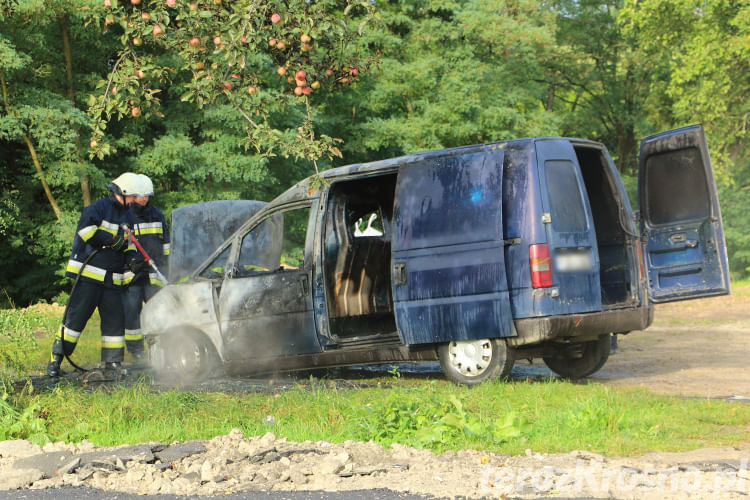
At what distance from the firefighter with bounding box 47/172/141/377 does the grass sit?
227 cm

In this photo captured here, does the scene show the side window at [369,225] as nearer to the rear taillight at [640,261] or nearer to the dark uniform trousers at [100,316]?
the rear taillight at [640,261]

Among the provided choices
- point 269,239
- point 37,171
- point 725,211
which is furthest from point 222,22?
point 725,211

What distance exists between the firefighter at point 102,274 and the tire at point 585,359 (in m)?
4.95

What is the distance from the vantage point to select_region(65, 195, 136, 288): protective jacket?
10.3 metres

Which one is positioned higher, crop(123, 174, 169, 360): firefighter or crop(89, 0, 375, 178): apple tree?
crop(89, 0, 375, 178): apple tree

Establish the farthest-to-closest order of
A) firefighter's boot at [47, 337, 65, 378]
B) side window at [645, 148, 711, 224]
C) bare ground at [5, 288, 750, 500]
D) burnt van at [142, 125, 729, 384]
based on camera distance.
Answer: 1. firefighter's boot at [47, 337, 65, 378]
2. side window at [645, 148, 711, 224]
3. burnt van at [142, 125, 729, 384]
4. bare ground at [5, 288, 750, 500]

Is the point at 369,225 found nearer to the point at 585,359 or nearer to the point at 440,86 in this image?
the point at 585,359

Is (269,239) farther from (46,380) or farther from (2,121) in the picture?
(2,121)

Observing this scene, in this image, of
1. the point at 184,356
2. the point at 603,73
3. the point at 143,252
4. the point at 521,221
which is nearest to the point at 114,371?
the point at 184,356

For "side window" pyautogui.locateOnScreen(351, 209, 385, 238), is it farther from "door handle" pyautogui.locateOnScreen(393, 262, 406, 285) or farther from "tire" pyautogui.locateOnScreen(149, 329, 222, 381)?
"tire" pyautogui.locateOnScreen(149, 329, 222, 381)

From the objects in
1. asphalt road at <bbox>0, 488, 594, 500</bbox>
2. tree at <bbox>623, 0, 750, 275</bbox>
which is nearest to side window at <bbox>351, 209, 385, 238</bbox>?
asphalt road at <bbox>0, 488, 594, 500</bbox>

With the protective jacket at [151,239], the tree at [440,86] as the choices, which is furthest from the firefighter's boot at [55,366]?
the tree at [440,86]

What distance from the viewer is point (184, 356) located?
1028 centimetres

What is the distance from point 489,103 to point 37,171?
46.0 feet
